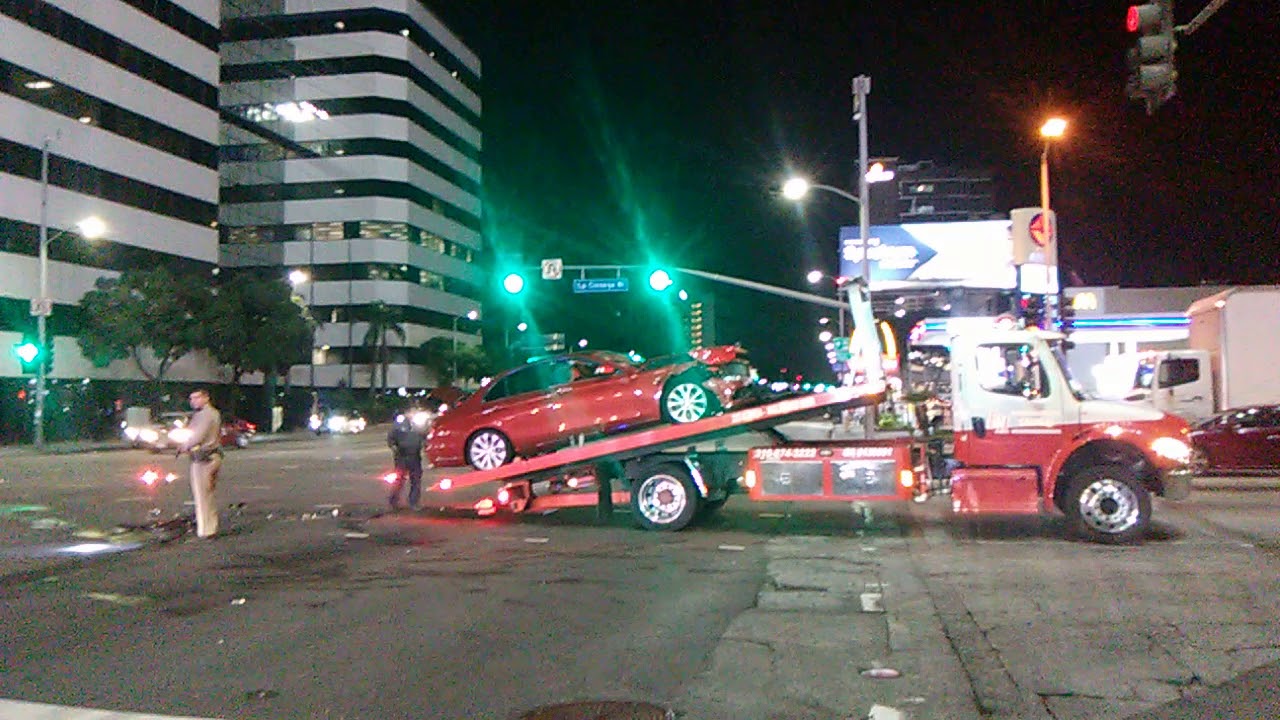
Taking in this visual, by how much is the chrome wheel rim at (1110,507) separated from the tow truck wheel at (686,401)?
456cm

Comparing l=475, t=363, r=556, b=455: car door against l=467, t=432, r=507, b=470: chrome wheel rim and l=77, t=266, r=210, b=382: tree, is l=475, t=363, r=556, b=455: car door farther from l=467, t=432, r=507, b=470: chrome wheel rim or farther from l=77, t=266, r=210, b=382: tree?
l=77, t=266, r=210, b=382: tree

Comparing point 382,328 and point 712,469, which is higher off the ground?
point 382,328

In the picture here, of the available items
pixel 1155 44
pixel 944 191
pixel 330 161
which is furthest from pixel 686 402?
pixel 330 161

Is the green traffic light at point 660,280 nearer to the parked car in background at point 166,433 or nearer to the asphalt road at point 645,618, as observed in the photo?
the asphalt road at point 645,618

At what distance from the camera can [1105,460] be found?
12398 mm

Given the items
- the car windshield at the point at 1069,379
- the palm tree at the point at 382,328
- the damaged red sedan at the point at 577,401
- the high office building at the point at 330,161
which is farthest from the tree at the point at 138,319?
the car windshield at the point at 1069,379

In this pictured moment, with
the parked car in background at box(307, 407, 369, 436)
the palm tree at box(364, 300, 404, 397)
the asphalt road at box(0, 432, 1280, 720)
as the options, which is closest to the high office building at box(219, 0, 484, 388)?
the palm tree at box(364, 300, 404, 397)

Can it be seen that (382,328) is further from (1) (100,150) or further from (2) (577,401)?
(2) (577,401)

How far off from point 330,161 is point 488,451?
6923 centimetres

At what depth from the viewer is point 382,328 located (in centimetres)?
7750

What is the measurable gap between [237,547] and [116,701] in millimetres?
6520

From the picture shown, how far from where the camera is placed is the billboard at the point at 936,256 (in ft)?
151

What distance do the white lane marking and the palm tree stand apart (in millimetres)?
71053

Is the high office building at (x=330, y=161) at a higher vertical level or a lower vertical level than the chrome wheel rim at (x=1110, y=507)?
higher
